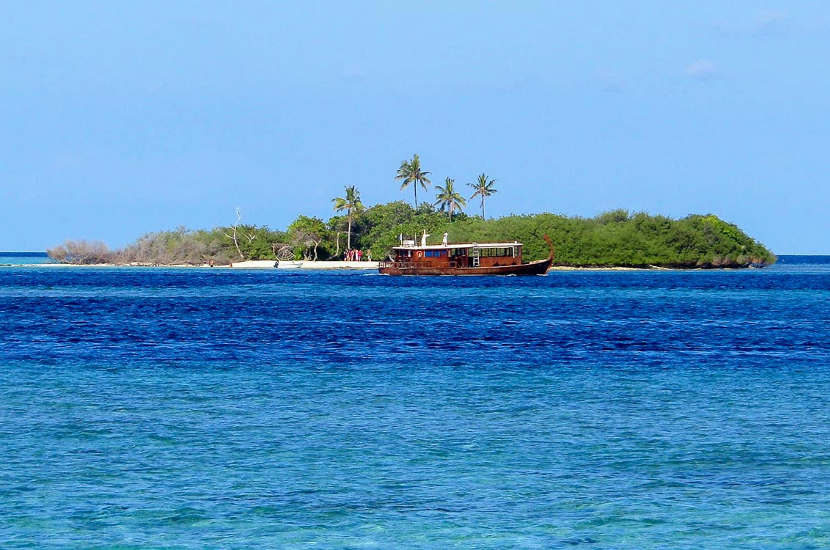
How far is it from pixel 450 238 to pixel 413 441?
138 m

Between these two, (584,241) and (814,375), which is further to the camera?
(584,241)

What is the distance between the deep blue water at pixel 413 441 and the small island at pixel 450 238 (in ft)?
371

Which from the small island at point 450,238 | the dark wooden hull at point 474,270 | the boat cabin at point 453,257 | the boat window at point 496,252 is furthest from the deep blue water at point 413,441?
the small island at point 450,238

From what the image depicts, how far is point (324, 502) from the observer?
16.1m

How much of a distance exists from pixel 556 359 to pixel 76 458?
2030 cm

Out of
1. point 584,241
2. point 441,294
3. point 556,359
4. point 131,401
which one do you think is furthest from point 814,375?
point 584,241

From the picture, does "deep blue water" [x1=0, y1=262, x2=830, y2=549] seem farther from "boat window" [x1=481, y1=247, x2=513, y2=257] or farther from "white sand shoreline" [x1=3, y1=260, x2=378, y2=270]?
"white sand shoreline" [x1=3, y1=260, x2=378, y2=270]

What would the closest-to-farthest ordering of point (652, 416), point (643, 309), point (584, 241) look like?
point (652, 416)
point (643, 309)
point (584, 241)

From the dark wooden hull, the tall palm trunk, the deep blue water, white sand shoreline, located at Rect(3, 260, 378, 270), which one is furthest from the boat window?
the deep blue water

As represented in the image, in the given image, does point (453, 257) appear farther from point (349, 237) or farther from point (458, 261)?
point (349, 237)

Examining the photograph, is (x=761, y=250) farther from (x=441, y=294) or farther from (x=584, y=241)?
(x=441, y=294)

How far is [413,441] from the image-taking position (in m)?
20.7

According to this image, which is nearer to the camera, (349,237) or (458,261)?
(458,261)

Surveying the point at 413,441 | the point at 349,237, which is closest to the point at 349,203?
the point at 349,237
